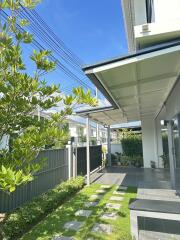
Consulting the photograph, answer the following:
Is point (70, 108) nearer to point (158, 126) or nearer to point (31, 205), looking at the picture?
point (31, 205)

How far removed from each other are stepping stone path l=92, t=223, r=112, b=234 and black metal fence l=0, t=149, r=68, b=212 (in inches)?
76.6

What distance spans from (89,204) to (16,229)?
3070 millimetres

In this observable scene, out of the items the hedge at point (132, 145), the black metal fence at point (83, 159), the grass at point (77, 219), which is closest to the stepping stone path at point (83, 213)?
the grass at point (77, 219)

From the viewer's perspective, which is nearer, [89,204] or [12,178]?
[12,178]

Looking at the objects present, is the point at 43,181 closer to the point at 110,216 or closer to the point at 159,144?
the point at 110,216

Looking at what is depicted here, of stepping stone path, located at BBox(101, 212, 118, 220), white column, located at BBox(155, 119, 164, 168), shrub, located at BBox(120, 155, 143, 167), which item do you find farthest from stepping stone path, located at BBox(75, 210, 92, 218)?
shrub, located at BBox(120, 155, 143, 167)

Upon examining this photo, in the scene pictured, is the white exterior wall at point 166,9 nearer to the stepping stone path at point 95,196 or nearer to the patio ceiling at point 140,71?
the patio ceiling at point 140,71

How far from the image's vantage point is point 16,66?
3.61 meters

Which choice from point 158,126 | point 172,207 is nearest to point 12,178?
point 172,207

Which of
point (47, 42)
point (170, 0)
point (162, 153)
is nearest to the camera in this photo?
point (170, 0)

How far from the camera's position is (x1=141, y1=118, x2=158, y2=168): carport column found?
16250 millimetres

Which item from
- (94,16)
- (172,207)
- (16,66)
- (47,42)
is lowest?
(172,207)

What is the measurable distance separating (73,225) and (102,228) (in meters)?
0.77

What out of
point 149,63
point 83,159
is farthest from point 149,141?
point 149,63
